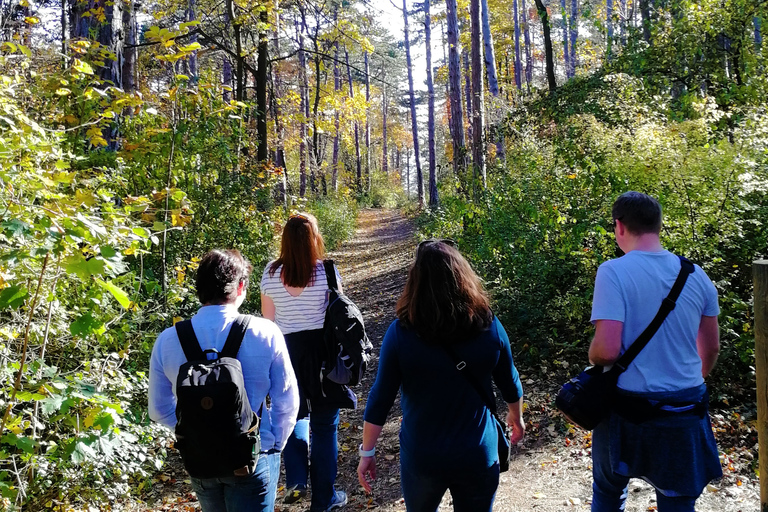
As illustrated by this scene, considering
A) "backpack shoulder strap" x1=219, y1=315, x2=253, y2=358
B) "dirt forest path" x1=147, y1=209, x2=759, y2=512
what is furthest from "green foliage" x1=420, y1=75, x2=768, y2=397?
"backpack shoulder strap" x1=219, y1=315, x2=253, y2=358

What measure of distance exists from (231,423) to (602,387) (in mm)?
1611

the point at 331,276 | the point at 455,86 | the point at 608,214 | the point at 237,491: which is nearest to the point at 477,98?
the point at 455,86

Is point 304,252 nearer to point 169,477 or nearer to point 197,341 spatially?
point 197,341

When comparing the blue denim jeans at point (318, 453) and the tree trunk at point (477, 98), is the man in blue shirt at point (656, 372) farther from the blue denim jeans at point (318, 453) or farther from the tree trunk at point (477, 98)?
the tree trunk at point (477, 98)

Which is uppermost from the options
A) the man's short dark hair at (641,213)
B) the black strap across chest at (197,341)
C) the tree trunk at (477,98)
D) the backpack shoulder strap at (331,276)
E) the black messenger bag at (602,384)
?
the tree trunk at (477,98)

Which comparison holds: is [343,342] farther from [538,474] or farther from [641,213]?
[538,474]

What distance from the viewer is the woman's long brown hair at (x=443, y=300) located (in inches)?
90.8

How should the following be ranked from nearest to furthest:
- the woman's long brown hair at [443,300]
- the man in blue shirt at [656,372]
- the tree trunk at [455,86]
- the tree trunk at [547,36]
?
the woman's long brown hair at [443,300], the man in blue shirt at [656,372], the tree trunk at [547,36], the tree trunk at [455,86]

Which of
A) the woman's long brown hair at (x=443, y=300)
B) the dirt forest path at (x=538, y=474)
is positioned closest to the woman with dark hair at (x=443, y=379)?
the woman's long brown hair at (x=443, y=300)

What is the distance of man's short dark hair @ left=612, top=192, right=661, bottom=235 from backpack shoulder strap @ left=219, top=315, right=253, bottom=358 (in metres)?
1.78

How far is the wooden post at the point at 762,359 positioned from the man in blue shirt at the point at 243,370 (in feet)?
6.36

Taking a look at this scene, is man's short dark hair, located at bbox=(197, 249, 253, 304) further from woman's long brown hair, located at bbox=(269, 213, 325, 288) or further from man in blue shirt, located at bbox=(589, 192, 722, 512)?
man in blue shirt, located at bbox=(589, 192, 722, 512)

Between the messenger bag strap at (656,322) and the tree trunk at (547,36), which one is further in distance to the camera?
the tree trunk at (547,36)

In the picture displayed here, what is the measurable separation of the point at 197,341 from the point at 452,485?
123 centimetres
